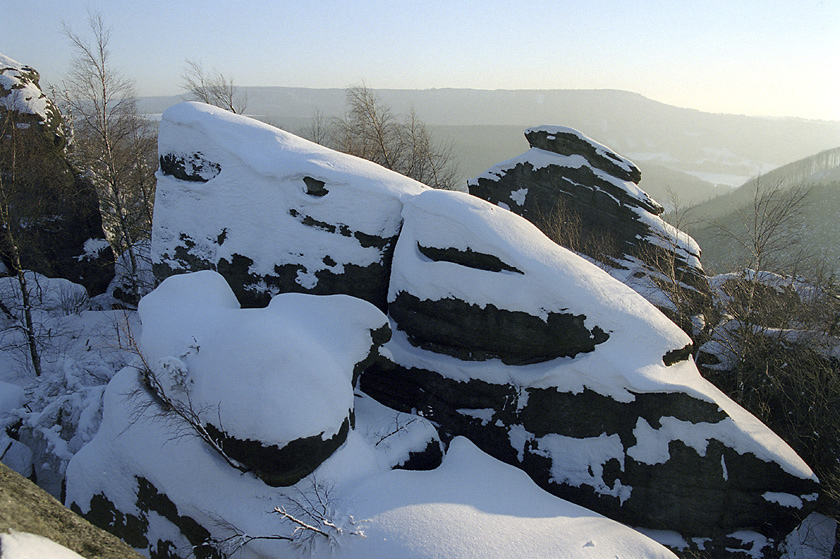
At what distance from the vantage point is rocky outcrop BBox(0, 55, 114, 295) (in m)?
16.1

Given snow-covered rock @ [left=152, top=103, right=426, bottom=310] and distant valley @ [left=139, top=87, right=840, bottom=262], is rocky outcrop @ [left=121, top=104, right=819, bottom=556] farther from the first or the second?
distant valley @ [left=139, top=87, right=840, bottom=262]

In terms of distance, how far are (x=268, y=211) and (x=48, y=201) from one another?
36.8ft

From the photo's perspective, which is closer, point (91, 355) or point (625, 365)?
point (625, 365)

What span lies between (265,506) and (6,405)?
7903 mm

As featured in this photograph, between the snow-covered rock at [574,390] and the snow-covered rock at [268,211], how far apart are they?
116 cm

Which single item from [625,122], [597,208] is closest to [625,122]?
[625,122]

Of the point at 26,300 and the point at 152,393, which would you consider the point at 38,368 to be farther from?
the point at 152,393

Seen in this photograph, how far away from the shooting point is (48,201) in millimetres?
16688

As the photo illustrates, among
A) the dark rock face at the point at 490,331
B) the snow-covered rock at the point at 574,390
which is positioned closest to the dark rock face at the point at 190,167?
the snow-covered rock at the point at 574,390

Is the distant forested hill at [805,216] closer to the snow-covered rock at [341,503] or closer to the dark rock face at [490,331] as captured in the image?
the dark rock face at [490,331]

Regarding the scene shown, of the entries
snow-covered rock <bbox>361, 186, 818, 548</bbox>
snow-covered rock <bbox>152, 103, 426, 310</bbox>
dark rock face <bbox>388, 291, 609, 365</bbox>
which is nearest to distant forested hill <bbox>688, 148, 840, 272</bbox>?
snow-covered rock <bbox>361, 186, 818, 548</bbox>

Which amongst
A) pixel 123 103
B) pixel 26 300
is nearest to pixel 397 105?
pixel 123 103

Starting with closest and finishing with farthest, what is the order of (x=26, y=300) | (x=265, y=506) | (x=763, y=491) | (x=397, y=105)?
(x=265, y=506) < (x=763, y=491) < (x=26, y=300) < (x=397, y=105)

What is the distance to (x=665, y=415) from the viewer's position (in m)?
8.15
